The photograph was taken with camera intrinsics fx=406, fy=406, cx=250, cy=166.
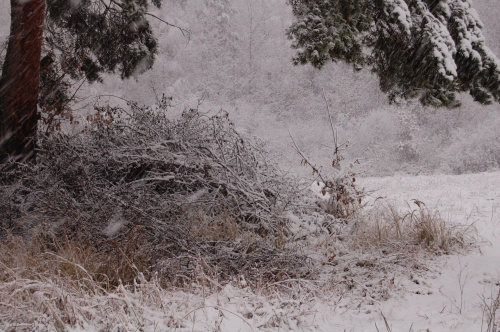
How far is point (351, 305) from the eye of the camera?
2662mm

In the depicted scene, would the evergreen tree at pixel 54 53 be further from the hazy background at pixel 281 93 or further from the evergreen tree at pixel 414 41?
the hazy background at pixel 281 93

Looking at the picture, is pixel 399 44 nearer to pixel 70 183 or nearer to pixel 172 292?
pixel 172 292

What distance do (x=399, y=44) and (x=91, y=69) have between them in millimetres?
4546

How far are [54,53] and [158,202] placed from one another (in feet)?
10.3

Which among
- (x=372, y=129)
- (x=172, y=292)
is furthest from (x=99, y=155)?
(x=372, y=129)

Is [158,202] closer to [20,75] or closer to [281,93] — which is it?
[20,75]

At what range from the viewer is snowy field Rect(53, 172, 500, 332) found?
222 cm

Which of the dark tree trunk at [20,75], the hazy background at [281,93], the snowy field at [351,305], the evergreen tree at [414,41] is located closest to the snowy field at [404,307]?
the snowy field at [351,305]

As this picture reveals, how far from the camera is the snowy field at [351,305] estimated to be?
87.3 inches

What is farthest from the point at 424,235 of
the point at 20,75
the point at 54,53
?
the point at 54,53

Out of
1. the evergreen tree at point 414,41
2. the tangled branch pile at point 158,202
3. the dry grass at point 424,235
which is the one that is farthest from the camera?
the evergreen tree at point 414,41

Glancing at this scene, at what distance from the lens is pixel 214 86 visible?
87.3 ft

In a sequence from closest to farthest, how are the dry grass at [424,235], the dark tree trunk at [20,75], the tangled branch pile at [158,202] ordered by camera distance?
1. the tangled branch pile at [158,202]
2. the dry grass at [424,235]
3. the dark tree trunk at [20,75]

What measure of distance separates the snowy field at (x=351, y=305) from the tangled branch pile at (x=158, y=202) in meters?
0.29
